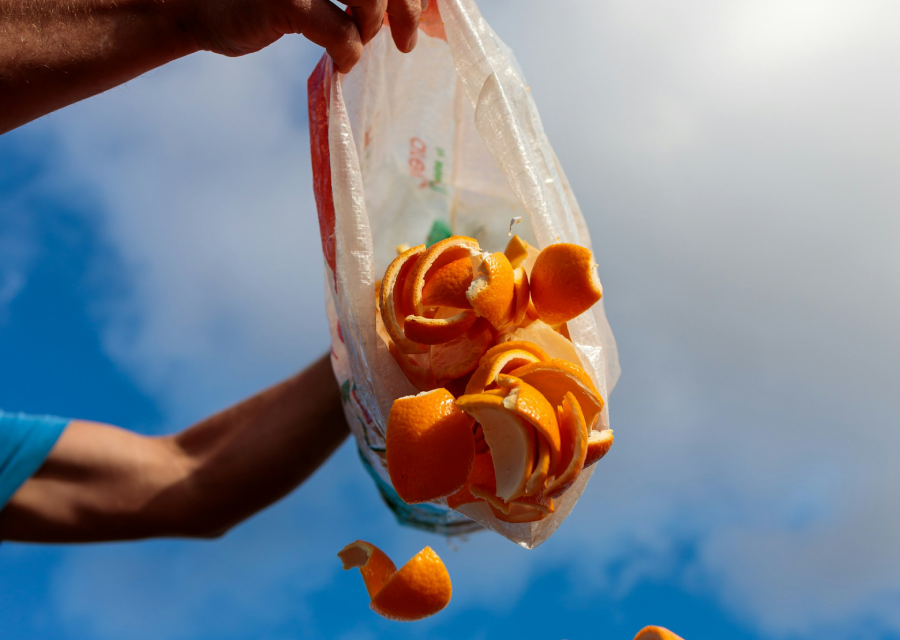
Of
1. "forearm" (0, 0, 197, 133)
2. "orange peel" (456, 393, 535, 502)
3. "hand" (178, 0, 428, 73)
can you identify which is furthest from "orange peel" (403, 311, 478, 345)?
"forearm" (0, 0, 197, 133)

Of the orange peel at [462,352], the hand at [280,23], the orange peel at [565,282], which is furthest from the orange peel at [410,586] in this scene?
the hand at [280,23]

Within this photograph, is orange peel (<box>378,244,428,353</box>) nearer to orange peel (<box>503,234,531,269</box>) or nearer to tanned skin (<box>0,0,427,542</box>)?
orange peel (<box>503,234,531,269</box>)

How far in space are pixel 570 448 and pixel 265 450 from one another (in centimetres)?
100

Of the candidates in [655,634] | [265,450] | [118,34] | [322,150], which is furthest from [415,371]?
[265,450]

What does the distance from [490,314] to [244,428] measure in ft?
3.25

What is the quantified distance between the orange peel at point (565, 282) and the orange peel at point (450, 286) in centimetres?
9

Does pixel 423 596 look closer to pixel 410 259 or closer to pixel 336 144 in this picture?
pixel 410 259

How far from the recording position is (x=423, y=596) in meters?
0.61

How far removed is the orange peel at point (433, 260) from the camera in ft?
2.01

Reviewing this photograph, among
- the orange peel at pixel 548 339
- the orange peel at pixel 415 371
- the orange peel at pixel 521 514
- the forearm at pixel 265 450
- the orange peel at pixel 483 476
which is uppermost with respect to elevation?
the orange peel at pixel 548 339

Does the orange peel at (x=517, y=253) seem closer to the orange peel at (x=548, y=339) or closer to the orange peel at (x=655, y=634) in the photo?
the orange peel at (x=548, y=339)

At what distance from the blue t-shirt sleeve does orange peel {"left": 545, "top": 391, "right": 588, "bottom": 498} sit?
1.33 m

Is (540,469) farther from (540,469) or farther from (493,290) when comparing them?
(493,290)

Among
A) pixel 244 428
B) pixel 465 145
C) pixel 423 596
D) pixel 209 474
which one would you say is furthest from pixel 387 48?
pixel 209 474
